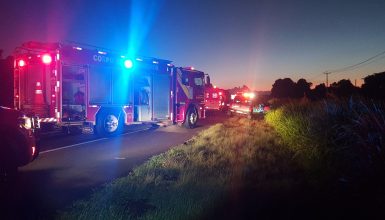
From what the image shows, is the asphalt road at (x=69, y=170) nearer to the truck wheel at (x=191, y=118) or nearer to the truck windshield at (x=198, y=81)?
the truck wheel at (x=191, y=118)

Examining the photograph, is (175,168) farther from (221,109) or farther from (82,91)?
(221,109)

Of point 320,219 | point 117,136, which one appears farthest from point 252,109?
point 320,219

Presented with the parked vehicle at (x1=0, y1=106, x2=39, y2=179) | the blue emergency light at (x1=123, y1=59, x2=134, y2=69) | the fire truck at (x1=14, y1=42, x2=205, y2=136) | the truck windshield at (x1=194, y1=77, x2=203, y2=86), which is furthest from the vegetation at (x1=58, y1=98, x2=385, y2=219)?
the truck windshield at (x1=194, y1=77, x2=203, y2=86)

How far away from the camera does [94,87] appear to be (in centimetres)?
1377

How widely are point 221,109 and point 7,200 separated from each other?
27861 mm

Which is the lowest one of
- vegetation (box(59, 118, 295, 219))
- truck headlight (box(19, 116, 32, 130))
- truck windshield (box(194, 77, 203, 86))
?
vegetation (box(59, 118, 295, 219))

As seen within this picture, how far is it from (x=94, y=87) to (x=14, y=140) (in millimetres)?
6718

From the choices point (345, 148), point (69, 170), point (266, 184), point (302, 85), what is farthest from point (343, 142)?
point (302, 85)

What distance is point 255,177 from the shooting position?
6.75m

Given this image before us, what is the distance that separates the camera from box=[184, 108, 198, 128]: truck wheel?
60.3 ft

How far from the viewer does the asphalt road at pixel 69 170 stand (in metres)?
5.51

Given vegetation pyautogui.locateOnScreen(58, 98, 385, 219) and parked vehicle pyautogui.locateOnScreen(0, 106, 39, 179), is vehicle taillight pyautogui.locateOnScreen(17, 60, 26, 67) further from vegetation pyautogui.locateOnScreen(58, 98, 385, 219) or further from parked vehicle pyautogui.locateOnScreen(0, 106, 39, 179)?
vegetation pyautogui.locateOnScreen(58, 98, 385, 219)

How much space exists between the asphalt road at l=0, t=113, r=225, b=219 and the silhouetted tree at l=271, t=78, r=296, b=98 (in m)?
58.8

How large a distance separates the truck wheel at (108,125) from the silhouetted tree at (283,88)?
5818cm
